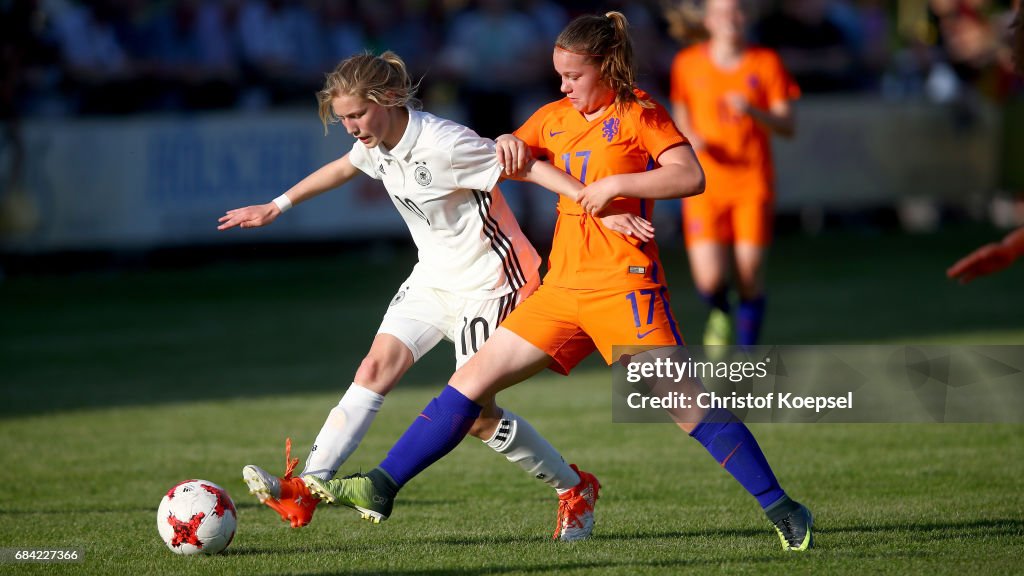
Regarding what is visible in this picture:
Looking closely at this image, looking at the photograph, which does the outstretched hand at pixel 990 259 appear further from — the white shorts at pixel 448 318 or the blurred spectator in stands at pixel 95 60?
the blurred spectator in stands at pixel 95 60

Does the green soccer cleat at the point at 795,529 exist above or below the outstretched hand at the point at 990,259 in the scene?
below

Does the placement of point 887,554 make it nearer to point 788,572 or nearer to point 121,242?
point 788,572

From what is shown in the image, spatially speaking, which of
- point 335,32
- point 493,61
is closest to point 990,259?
point 493,61

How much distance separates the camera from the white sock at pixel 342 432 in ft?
17.9

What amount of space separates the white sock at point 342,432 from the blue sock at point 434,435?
23 centimetres

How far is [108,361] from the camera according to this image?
10.6 metres

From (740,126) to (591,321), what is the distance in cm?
437

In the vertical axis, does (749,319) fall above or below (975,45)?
above

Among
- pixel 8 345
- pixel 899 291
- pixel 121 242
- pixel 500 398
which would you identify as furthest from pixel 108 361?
pixel 899 291

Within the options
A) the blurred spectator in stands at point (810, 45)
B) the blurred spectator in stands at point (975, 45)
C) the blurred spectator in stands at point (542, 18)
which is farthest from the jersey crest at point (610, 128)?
the blurred spectator in stands at point (975, 45)

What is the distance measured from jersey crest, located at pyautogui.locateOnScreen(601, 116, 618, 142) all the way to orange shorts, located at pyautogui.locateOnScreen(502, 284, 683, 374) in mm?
587

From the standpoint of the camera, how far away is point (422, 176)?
18.2 ft

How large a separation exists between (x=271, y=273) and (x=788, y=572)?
11197 millimetres

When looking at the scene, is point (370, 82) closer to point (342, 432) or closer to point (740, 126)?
point (342, 432)
